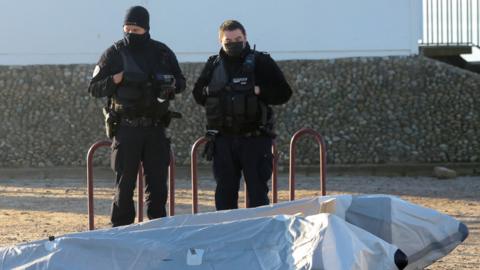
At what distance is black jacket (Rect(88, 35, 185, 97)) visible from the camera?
6129mm

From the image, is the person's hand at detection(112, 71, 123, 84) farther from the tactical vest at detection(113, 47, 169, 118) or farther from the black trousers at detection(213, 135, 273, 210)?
the black trousers at detection(213, 135, 273, 210)

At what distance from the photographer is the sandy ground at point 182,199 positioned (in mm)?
8289

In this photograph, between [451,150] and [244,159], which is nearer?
[244,159]

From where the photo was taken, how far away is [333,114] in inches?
569

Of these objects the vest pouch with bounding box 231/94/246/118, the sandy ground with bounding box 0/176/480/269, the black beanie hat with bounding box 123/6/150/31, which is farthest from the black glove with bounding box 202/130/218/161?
the sandy ground with bounding box 0/176/480/269

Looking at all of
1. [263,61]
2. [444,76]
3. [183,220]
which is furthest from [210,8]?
[183,220]

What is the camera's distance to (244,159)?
20.8ft

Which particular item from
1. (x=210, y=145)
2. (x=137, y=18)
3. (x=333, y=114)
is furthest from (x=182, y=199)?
(x=137, y=18)

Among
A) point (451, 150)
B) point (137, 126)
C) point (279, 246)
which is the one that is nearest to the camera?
point (279, 246)

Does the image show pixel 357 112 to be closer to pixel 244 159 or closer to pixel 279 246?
pixel 244 159

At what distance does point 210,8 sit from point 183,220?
35.8 ft

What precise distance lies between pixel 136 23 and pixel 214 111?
0.94m

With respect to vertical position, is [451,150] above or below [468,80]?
below

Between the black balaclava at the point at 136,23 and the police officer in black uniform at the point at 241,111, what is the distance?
2.02ft
